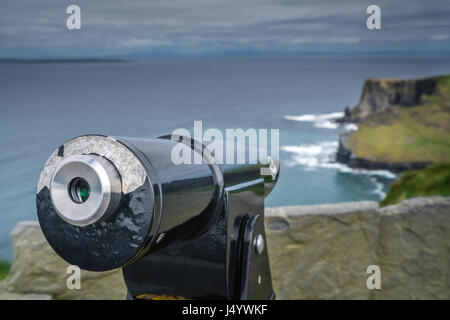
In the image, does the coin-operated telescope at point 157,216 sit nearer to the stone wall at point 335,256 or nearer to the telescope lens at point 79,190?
the telescope lens at point 79,190

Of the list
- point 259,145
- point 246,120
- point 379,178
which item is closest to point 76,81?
point 246,120

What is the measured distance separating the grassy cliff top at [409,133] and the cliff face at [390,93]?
0.38 metres

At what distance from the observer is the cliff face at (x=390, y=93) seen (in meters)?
23.2

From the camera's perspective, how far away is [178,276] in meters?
0.94

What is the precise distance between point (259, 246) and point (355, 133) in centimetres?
2029

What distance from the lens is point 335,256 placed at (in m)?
1.89


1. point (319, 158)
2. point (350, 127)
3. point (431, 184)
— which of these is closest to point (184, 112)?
point (431, 184)

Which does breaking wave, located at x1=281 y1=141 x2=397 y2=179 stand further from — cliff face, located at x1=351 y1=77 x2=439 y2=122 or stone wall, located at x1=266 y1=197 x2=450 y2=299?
stone wall, located at x1=266 y1=197 x2=450 y2=299

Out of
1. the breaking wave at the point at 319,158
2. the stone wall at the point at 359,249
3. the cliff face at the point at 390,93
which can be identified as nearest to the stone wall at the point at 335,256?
the stone wall at the point at 359,249

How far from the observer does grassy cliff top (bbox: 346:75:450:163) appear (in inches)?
757

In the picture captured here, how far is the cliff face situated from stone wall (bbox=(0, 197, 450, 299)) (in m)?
21.3

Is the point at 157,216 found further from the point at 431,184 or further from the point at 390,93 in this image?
the point at 390,93

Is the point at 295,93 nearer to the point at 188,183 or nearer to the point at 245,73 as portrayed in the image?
the point at 245,73

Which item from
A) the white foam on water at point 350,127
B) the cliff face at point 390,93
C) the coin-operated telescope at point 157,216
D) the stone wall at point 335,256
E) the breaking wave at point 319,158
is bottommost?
the breaking wave at point 319,158
